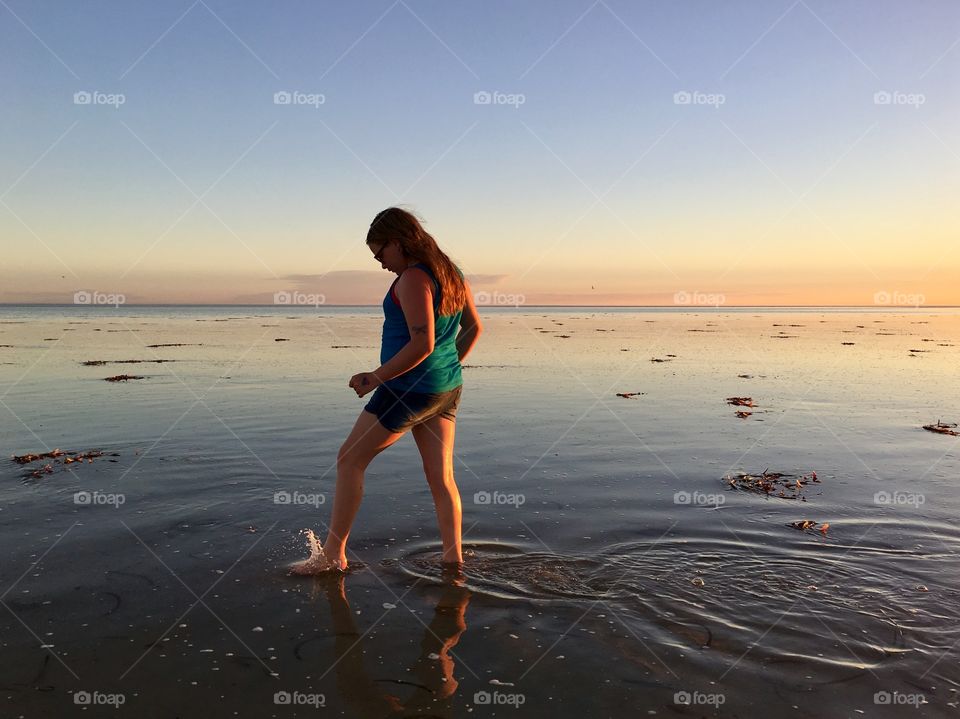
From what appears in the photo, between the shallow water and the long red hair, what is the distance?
2.09m

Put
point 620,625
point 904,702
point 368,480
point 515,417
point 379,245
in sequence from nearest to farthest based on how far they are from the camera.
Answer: point 904,702, point 620,625, point 379,245, point 368,480, point 515,417

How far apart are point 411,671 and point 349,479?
1767 mm

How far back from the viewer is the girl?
15.9ft

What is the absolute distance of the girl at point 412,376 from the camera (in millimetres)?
4836

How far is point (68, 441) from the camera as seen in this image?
9.64m

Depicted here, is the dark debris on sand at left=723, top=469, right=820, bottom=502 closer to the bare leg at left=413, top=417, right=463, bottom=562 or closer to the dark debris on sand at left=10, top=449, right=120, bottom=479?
the bare leg at left=413, top=417, right=463, bottom=562

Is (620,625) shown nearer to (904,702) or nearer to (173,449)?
(904,702)

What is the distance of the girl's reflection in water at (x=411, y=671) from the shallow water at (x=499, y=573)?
0.01m

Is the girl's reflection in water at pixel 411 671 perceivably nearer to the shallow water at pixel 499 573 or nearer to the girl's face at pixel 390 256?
the shallow water at pixel 499 573

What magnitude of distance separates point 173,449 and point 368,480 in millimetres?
3109

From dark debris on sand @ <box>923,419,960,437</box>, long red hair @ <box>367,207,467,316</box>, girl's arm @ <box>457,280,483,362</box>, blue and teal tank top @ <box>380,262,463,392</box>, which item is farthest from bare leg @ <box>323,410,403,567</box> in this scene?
dark debris on sand @ <box>923,419,960,437</box>

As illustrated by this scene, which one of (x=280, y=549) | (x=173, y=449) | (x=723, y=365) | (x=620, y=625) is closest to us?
(x=620, y=625)

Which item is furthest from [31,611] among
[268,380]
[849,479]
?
[268,380]

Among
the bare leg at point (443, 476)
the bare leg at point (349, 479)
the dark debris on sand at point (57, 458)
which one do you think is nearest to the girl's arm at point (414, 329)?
the bare leg at point (349, 479)
